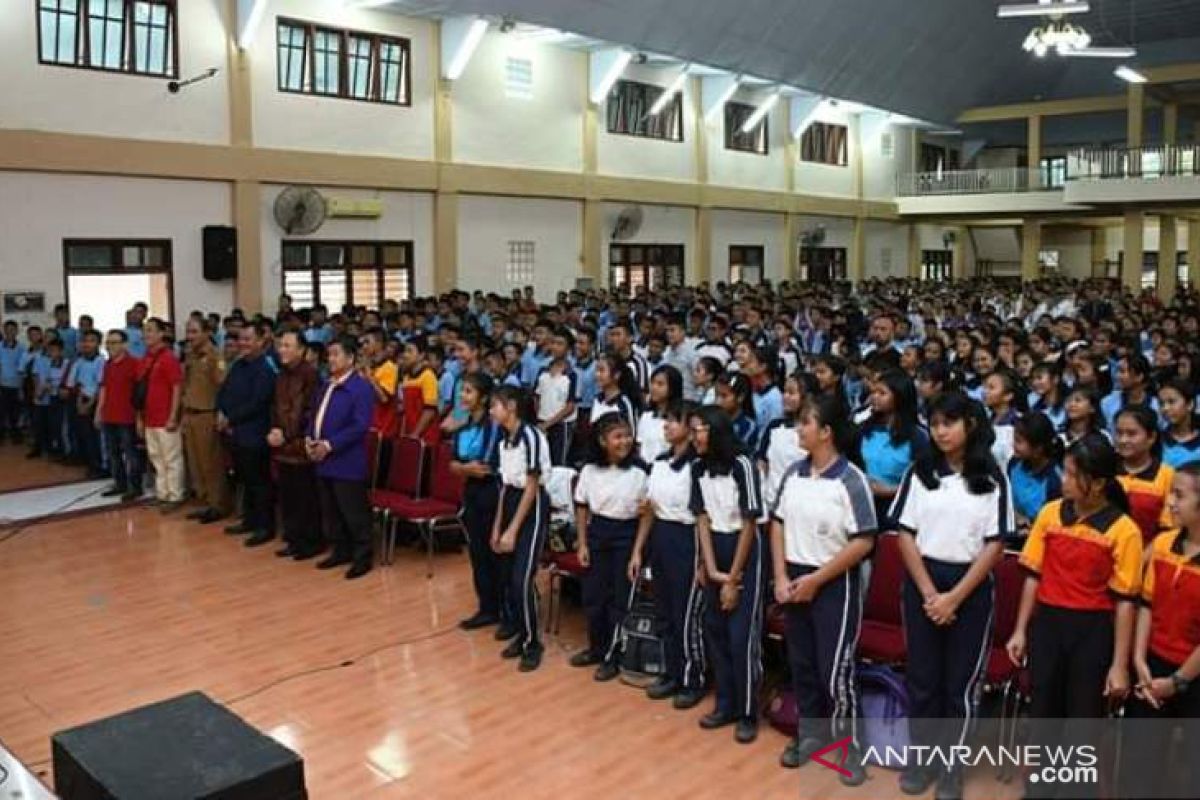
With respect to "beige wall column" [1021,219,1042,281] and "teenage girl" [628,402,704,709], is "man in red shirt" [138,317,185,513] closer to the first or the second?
"teenage girl" [628,402,704,709]

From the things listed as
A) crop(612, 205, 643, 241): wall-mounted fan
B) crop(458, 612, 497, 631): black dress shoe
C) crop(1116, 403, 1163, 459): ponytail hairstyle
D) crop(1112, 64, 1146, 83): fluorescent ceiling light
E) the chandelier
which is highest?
crop(1112, 64, 1146, 83): fluorescent ceiling light

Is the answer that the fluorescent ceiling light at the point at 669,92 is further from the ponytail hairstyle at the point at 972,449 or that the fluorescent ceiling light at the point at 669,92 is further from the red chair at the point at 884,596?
the ponytail hairstyle at the point at 972,449

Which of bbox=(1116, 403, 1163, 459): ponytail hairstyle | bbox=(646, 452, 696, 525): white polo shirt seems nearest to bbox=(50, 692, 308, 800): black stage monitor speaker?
bbox=(646, 452, 696, 525): white polo shirt

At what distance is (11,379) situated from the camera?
12.0m

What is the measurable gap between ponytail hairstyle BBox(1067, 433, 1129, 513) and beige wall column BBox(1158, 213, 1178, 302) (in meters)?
25.1

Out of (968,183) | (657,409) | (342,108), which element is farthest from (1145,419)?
(968,183)

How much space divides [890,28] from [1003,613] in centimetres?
2133

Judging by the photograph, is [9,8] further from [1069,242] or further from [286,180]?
[1069,242]

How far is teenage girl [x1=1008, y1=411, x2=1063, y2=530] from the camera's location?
485 cm

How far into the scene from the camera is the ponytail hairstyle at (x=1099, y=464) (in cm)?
371

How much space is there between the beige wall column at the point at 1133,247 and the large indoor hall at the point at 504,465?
240 inches

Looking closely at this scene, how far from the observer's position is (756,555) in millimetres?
4672

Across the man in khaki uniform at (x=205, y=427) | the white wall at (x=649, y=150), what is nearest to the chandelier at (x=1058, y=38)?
the white wall at (x=649, y=150)

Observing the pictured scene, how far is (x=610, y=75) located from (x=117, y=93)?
28.7ft
